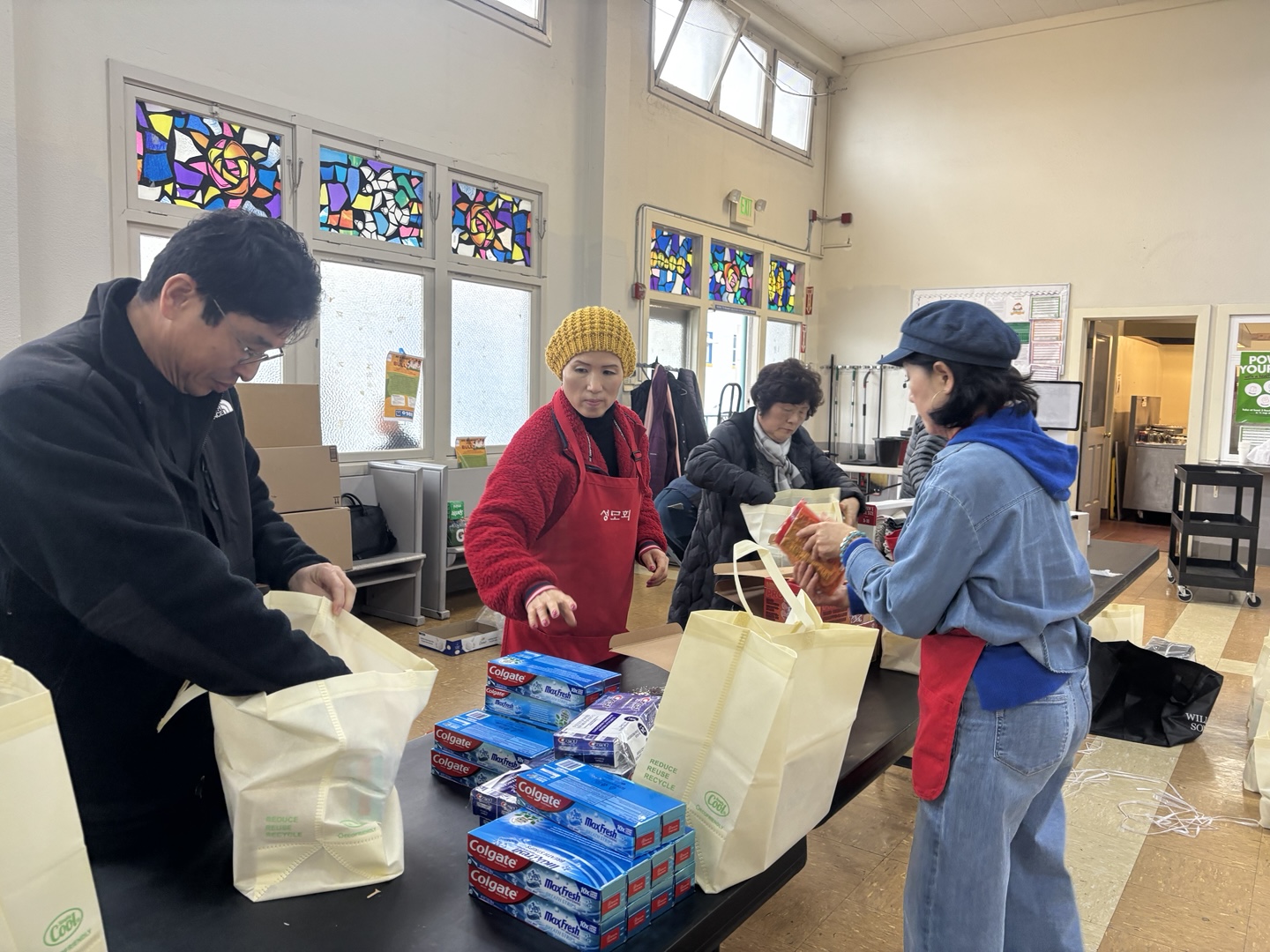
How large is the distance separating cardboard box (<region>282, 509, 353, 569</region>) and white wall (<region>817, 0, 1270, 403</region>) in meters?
6.24

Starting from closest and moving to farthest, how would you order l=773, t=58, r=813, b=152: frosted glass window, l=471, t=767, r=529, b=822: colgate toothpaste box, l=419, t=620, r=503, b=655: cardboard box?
1. l=471, t=767, r=529, b=822: colgate toothpaste box
2. l=419, t=620, r=503, b=655: cardboard box
3. l=773, t=58, r=813, b=152: frosted glass window

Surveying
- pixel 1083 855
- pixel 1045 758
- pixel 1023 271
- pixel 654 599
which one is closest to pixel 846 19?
pixel 1023 271

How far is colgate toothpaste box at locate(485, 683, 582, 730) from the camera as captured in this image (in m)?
1.40

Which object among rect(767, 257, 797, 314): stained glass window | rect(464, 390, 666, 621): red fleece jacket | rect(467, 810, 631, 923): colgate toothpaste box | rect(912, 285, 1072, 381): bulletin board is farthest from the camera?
rect(767, 257, 797, 314): stained glass window

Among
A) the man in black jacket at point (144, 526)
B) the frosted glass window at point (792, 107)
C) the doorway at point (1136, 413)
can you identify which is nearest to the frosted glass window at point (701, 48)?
the frosted glass window at point (792, 107)

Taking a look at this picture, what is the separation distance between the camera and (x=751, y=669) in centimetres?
114

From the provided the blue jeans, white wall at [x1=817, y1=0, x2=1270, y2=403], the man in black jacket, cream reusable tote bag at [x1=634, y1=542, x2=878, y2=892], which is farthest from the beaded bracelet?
white wall at [x1=817, y1=0, x2=1270, y2=403]

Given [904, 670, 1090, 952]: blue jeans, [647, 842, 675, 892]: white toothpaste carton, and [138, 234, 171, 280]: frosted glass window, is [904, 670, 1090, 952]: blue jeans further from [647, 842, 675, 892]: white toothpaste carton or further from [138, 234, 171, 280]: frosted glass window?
[138, 234, 171, 280]: frosted glass window

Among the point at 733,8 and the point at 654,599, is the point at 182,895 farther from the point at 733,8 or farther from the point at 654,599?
the point at 733,8

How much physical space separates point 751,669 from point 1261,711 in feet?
10.2

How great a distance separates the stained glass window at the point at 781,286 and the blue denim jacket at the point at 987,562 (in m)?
7.43

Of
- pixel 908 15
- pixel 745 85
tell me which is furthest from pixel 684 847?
pixel 908 15

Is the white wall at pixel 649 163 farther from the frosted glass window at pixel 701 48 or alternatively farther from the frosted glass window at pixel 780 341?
the frosted glass window at pixel 780 341

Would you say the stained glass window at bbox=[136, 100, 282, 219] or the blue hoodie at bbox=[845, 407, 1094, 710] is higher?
the stained glass window at bbox=[136, 100, 282, 219]
